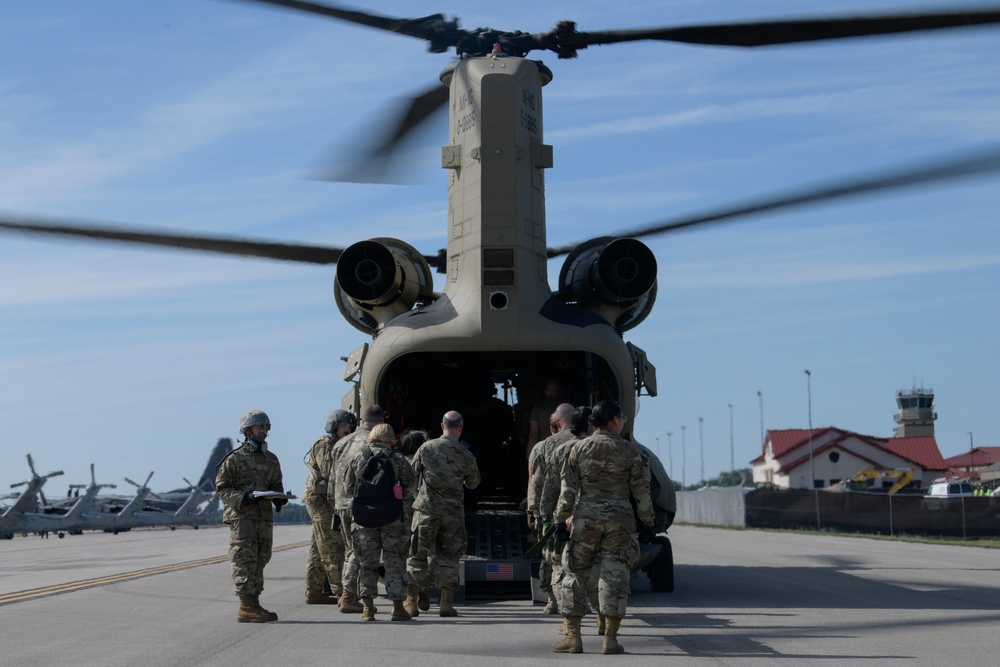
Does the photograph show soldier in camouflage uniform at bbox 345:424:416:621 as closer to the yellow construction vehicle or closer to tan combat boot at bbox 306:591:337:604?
tan combat boot at bbox 306:591:337:604

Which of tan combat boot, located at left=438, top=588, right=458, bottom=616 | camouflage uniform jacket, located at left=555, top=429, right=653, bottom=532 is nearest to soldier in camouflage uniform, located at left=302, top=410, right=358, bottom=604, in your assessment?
tan combat boot, located at left=438, top=588, right=458, bottom=616

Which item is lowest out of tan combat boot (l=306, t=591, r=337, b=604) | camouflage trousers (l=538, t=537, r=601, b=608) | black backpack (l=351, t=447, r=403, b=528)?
tan combat boot (l=306, t=591, r=337, b=604)

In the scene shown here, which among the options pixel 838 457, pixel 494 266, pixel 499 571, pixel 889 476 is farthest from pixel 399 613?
pixel 838 457

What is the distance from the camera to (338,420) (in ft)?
38.7

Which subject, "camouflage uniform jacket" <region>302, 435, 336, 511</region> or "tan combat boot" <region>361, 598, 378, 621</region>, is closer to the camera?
"tan combat boot" <region>361, 598, 378, 621</region>

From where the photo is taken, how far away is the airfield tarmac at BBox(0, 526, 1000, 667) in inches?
307

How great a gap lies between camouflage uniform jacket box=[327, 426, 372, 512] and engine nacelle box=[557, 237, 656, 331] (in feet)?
11.4

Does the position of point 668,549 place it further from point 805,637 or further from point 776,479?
point 776,479

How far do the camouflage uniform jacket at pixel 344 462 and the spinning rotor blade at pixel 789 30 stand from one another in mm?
4770

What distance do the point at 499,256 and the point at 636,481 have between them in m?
4.29

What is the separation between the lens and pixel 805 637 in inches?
342

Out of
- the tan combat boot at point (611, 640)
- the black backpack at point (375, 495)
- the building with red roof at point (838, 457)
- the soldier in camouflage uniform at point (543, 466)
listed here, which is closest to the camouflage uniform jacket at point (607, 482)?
the tan combat boot at point (611, 640)

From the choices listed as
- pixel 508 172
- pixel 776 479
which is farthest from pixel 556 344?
pixel 776 479

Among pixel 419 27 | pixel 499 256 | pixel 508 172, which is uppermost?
pixel 419 27
